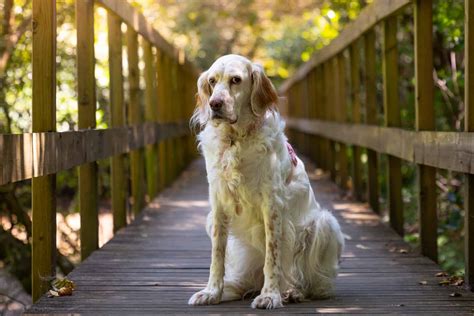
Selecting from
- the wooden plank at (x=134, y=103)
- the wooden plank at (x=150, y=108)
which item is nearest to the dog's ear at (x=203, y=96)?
the wooden plank at (x=134, y=103)

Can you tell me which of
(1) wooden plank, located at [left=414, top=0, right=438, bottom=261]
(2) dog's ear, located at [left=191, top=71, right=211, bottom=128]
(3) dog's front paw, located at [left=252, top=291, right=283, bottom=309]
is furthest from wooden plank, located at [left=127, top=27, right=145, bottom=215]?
(3) dog's front paw, located at [left=252, top=291, right=283, bottom=309]

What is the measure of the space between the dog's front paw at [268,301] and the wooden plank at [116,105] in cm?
292

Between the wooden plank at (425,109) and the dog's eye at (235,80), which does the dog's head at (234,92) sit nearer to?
the dog's eye at (235,80)

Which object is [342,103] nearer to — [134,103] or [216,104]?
[134,103]

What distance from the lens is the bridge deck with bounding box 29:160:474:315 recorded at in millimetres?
4219

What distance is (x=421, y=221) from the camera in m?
5.69

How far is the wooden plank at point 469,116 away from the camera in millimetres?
4359

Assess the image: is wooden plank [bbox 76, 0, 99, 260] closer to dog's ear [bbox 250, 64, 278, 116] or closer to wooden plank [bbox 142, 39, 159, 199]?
dog's ear [bbox 250, 64, 278, 116]

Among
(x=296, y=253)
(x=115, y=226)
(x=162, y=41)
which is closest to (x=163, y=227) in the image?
(x=115, y=226)

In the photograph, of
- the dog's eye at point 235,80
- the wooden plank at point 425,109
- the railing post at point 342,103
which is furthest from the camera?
the railing post at point 342,103

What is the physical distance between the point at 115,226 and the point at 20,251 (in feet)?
2.77

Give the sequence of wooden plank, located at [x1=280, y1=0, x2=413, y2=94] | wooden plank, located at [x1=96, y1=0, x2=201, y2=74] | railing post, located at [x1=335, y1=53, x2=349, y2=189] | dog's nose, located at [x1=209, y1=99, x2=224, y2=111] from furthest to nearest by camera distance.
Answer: railing post, located at [x1=335, y1=53, x2=349, y2=189]
wooden plank, located at [x1=96, y1=0, x2=201, y2=74]
wooden plank, located at [x1=280, y1=0, x2=413, y2=94]
dog's nose, located at [x1=209, y1=99, x2=224, y2=111]

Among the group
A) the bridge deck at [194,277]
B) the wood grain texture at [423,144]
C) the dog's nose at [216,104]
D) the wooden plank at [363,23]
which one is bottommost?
the bridge deck at [194,277]

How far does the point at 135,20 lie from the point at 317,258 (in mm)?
4128
